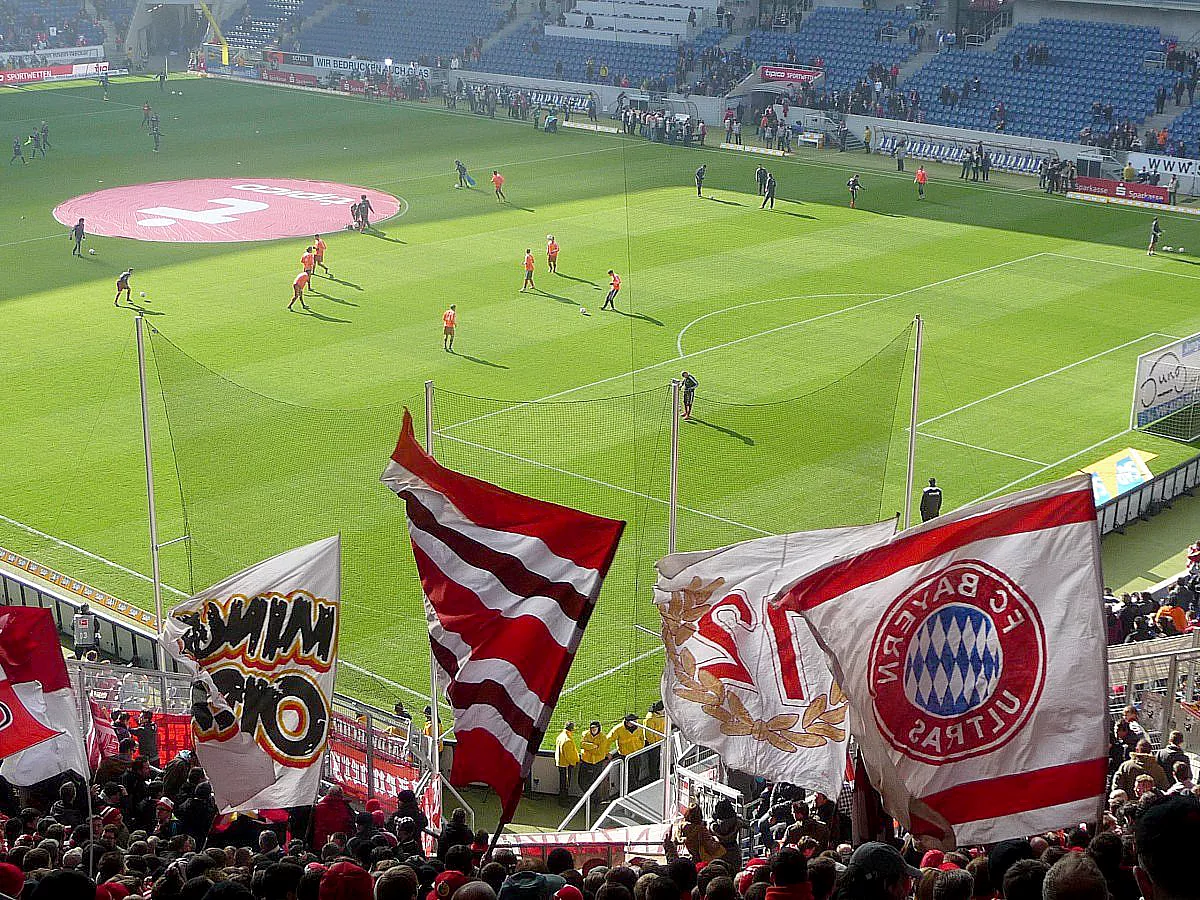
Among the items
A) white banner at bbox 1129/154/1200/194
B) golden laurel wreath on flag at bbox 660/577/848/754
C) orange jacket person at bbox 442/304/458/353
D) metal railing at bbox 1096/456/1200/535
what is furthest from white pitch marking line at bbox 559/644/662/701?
white banner at bbox 1129/154/1200/194

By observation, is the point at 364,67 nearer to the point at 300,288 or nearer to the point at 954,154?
the point at 954,154

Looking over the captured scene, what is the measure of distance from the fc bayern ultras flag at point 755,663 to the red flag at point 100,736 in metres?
5.44

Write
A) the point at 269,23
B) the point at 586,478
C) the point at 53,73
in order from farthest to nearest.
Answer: the point at 269,23, the point at 53,73, the point at 586,478

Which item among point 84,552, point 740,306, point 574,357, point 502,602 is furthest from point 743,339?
point 502,602

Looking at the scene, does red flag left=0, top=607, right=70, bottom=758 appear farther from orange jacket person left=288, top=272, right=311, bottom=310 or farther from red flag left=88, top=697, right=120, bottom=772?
orange jacket person left=288, top=272, right=311, bottom=310

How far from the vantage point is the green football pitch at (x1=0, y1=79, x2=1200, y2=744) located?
17.9 m

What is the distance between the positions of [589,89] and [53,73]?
26603mm

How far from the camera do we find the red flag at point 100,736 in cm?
1238

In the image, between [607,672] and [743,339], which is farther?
[743,339]

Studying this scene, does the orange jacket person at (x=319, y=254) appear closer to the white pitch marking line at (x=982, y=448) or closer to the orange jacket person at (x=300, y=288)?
the orange jacket person at (x=300, y=288)

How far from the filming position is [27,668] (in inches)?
378

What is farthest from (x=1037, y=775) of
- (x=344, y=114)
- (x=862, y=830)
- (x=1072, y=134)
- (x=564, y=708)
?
(x=344, y=114)

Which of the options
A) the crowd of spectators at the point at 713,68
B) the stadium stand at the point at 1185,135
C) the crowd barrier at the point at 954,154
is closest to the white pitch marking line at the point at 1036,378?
the stadium stand at the point at 1185,135

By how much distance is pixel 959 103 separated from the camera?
53.0 m
